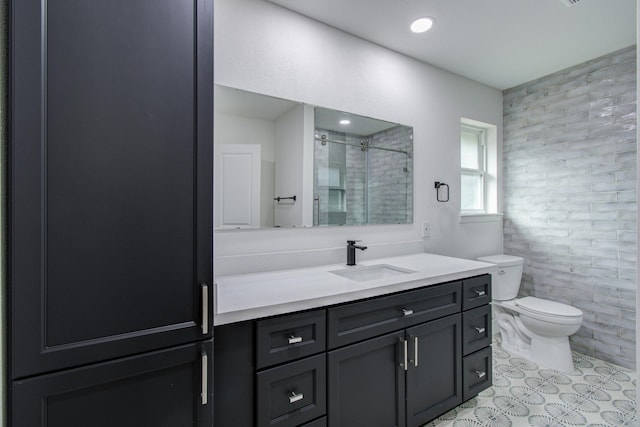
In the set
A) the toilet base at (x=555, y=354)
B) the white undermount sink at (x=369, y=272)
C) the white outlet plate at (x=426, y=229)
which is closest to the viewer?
the white undermount sink at (x=369, y=272)

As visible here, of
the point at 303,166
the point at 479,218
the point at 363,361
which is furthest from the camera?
the point at 479,218

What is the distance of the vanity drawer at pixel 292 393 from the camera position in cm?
106

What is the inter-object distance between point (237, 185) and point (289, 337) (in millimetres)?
920

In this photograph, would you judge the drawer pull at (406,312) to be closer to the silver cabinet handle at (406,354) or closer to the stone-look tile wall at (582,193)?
the silver cabinet handle at (406,354)

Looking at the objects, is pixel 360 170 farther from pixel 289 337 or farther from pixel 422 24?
pixel 289 337

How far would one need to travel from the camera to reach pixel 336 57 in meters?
1.96

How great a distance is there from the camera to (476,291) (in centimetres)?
177

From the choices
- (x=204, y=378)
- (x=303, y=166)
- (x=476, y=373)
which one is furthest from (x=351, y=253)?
(x=204, y=378)

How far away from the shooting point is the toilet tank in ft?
8.57

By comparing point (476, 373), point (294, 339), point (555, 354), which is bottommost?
point (555, 354)

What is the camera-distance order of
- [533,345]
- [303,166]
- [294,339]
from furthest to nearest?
[533,345] < [303,166] < [294,339]

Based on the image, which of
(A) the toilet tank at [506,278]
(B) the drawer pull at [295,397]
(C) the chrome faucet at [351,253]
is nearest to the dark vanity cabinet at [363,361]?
(B) the drawer pull at [295,397]

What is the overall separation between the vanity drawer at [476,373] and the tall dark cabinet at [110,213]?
1548 mm

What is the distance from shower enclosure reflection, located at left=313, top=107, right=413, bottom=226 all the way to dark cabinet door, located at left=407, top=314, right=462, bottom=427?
856mm
